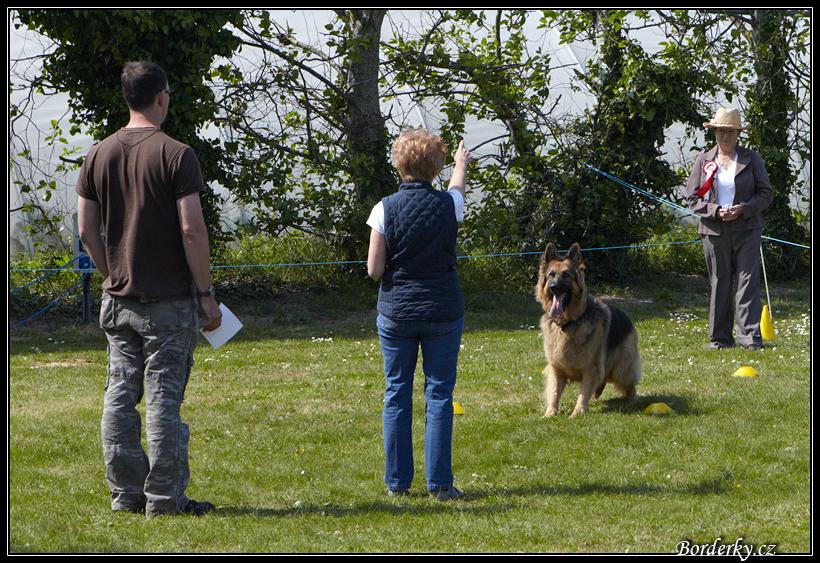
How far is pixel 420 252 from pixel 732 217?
4.89 m

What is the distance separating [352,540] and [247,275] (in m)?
9.57

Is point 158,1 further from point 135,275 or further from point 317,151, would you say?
point 135,275

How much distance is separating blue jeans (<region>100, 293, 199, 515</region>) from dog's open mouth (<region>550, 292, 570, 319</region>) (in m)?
2.88

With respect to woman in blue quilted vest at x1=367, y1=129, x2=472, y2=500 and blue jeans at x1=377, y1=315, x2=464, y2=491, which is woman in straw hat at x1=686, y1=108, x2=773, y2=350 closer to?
woman in blue quilted vest at x1=367, y1=129, x2=472, y2=500

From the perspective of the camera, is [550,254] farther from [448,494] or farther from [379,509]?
[379,509]

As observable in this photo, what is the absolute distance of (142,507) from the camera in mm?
3836

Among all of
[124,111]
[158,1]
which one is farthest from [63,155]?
[158,1]

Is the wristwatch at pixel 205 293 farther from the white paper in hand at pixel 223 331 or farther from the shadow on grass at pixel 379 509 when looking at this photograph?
the shadow on grass at pixel 379 509

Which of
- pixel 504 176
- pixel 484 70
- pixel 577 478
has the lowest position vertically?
pixel 577 478

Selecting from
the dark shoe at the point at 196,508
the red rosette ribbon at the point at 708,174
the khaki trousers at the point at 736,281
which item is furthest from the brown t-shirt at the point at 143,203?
the khaki trousers at the point at 736,281

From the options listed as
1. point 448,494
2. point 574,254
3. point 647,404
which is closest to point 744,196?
point 647,404

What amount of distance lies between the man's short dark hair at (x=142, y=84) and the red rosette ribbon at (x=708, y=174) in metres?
5.87

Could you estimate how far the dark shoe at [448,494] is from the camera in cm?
400

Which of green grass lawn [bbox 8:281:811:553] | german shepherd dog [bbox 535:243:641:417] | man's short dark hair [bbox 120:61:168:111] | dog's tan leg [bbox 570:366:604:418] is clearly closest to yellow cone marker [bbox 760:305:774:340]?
green grass lawn [bbox 8:281:811:553]
